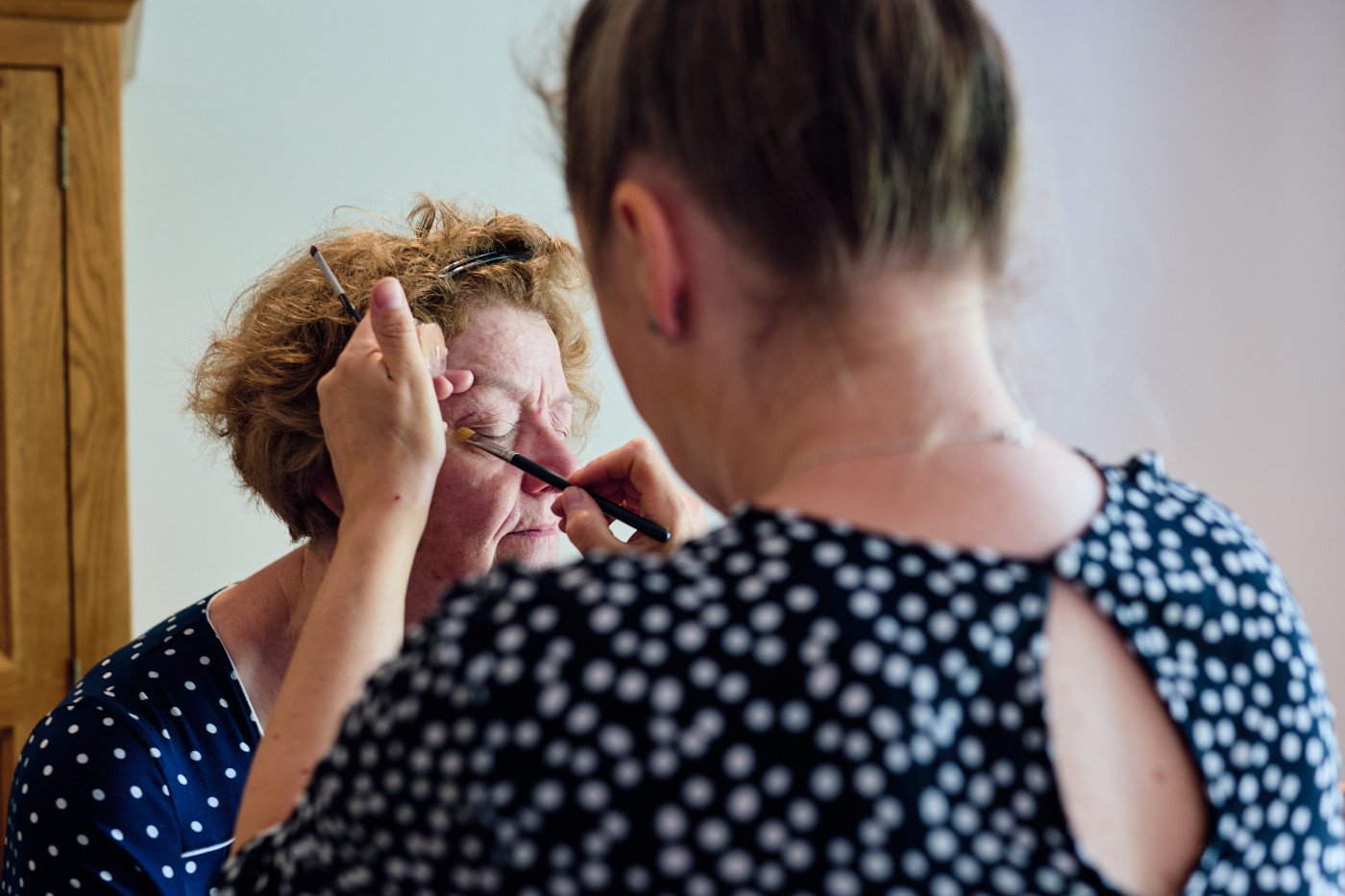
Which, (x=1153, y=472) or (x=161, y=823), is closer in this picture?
(x=1153, y=472)

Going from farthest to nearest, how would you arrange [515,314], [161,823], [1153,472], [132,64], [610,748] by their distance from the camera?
[132,64] < [515,314] < [161,823] < [1153,472] < [610,748]

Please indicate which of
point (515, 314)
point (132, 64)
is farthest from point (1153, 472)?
point (132, 64)

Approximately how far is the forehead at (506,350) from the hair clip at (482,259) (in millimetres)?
42

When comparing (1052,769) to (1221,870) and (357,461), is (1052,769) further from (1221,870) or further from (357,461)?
(357,461)

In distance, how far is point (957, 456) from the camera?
587 mm

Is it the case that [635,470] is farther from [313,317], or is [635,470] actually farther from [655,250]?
[655,250]

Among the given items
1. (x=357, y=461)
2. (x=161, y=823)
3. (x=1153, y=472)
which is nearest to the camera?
(x=1153, y=472)

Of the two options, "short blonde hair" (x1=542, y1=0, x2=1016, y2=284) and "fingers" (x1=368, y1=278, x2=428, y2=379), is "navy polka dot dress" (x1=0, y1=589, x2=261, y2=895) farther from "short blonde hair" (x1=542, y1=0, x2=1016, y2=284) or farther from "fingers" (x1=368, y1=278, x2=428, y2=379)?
"short blonde hair" (x1=542, y1=0, x2=1016, y2=284)

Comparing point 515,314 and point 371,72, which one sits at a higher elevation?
point 371,72

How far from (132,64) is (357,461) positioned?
169 cm

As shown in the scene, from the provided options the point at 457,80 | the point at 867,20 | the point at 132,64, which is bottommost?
the point at 867,20

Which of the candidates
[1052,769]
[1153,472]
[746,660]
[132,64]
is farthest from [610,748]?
[132,64]

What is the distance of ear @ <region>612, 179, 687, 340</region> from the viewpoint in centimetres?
60

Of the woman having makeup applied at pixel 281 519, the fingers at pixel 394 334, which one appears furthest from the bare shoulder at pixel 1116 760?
the woman having makeup applied at pixel 281 519
